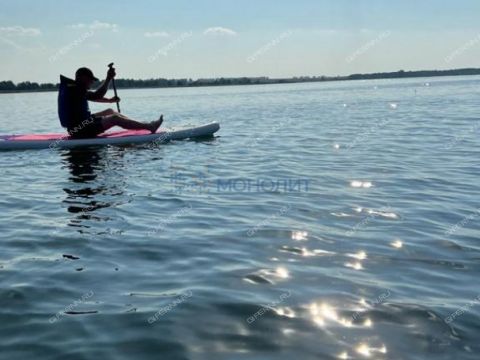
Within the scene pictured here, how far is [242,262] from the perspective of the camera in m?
5.44

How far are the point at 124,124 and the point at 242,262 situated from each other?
10.6m

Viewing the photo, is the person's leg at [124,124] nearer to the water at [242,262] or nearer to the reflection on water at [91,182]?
the reflection on water at [91,182]

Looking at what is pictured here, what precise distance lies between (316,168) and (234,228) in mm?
4742

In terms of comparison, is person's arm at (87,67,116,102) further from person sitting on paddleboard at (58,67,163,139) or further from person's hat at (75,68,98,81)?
person's hat at (75,68,98,81)

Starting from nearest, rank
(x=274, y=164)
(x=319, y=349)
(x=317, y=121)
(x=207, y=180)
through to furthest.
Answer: (x=319, y=349)
(x=207, y=180)
(x=274, y=164)
(x=317, y=121)

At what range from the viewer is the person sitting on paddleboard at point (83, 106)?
544 inches

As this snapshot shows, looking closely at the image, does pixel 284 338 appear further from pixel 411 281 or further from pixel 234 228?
pixel 234 228

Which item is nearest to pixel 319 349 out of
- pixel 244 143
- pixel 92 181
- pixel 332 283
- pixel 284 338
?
pixel 284 338

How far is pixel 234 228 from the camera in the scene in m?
6.71

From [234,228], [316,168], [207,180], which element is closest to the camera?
[234,228]

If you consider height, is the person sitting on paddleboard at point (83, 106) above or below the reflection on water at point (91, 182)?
above

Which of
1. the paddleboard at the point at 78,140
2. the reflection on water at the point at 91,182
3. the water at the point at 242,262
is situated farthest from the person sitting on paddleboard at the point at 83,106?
the water at the point at 242,262

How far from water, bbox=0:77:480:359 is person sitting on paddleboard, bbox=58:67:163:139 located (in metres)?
3.17

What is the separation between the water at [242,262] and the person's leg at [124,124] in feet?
12.3
